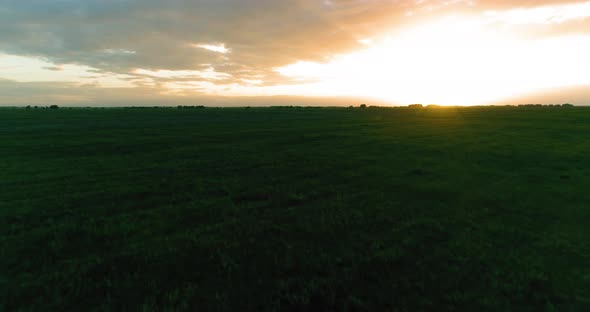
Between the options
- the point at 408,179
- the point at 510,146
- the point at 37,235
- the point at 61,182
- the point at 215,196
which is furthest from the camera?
the point at 510,146

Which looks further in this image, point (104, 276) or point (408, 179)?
point (408, 179)

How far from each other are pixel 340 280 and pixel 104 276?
17.0ft

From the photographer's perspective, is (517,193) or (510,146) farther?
(510,146)

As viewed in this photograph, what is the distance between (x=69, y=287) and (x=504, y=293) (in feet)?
29.1

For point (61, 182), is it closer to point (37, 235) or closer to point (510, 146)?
point (37, 235)

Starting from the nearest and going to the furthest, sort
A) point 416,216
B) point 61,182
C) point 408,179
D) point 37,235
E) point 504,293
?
point 504,293
point 37,235
point 416,216
point 61,182
point 408,179

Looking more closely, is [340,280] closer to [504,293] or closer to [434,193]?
[504,293]

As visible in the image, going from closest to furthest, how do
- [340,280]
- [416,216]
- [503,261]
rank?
[340,280]
[503,261]
[416,216]

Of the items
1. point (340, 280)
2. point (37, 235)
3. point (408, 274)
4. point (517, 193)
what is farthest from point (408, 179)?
point (37, 235)

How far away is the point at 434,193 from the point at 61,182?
697 inches

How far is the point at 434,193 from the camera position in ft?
39.6

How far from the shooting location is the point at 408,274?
6.10 metres

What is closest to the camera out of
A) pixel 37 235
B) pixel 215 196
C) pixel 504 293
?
pixel 504 293

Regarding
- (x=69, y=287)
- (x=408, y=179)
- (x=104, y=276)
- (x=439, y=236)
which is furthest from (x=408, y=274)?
(x=408, y=179)
